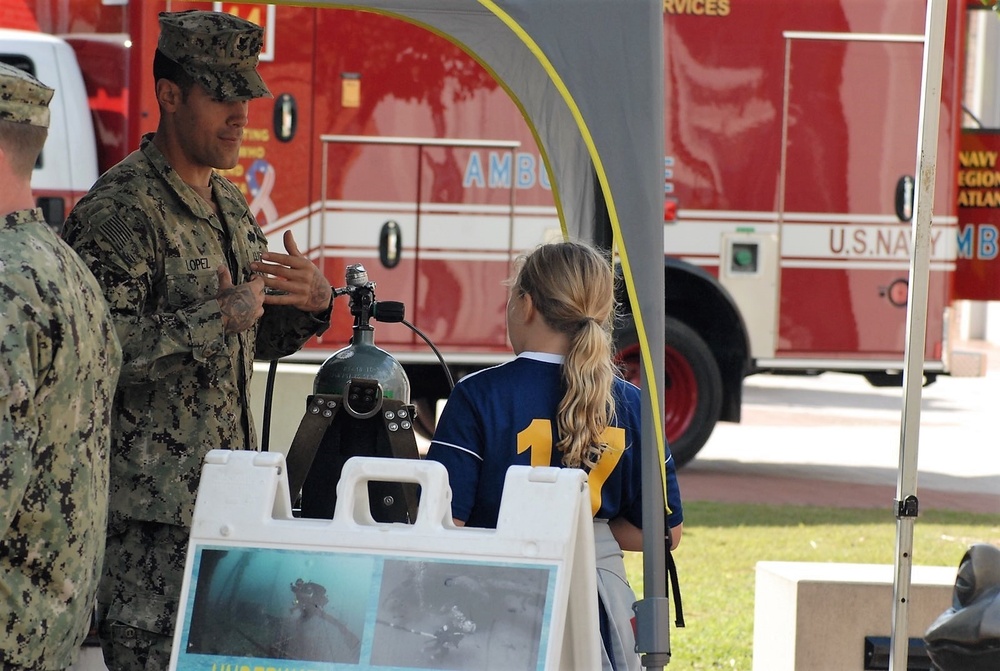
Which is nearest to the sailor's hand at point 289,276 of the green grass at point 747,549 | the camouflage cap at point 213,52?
the camouflage cap at point 213,52

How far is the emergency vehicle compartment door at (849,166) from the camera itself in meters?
8.52

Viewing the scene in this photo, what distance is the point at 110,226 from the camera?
2.97 m

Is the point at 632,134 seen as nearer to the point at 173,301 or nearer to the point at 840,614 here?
Result: the point at 173,301

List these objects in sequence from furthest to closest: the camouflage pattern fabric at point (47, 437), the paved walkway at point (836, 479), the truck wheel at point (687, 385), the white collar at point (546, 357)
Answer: the truck wheel at point (687, 385) → the paved walkway at point (836, 479) → the white collar at point (546, 357) → the camouflage pattern fabric at point (47, 437)

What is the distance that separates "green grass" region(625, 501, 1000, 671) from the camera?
17.7ft

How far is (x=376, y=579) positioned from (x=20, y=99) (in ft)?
3.22

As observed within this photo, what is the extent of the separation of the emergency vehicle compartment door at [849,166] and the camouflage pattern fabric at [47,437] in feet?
22.3

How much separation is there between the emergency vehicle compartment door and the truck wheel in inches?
26.2

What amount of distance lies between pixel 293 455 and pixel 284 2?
3.60 feet

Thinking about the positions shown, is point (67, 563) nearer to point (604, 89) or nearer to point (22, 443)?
point (22, 443)

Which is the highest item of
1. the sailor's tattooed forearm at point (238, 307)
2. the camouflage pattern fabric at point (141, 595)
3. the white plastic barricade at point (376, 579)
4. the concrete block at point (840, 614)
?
the sailor's tattooed forearm at point (238, 307)

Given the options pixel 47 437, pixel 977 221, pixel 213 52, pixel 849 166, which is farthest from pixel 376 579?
pixel 977 221

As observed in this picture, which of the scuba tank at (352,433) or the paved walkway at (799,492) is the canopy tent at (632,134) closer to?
the scuba tank at (352,433)

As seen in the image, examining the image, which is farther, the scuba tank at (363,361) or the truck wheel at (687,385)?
the truck wheel at (687,385)
